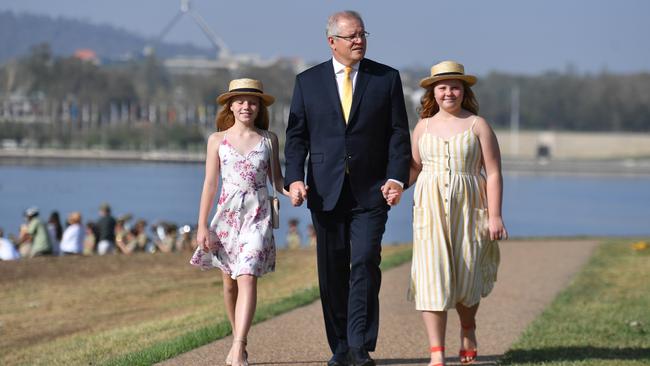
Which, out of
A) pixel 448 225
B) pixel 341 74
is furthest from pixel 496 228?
pixel 341 74

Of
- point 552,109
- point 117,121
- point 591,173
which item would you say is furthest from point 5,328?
point 552,109

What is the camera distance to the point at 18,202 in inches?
2167

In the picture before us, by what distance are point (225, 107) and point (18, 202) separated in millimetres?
48733

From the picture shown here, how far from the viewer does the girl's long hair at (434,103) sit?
24.5ft

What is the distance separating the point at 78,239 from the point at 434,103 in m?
12.8

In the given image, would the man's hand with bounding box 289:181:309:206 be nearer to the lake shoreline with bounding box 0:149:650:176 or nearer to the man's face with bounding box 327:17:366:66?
the man's face with bounding box 327:17:366:66

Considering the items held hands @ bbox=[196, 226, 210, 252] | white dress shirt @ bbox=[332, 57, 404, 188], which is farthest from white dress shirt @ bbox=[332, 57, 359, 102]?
held hands @ bbox=[196, 226, 210, 252]

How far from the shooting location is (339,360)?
24.4ft

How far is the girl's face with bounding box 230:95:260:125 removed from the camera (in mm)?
7539

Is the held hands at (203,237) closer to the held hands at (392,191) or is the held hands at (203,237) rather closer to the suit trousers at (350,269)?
the suit trousers at (350,269)

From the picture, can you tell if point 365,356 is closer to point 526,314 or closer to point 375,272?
point 375,272

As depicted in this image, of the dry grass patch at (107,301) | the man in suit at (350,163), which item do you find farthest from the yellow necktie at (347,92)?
the dry grass patch at (107,301)

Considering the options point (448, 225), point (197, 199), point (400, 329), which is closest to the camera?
point (448, 225)

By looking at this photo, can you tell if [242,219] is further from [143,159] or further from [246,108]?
[143,159]
